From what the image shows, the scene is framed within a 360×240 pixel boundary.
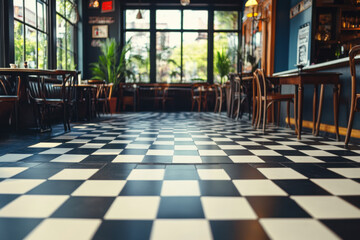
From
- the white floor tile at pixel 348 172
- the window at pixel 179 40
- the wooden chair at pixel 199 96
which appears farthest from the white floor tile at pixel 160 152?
the window at pixel 179 40

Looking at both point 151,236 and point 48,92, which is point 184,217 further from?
point 48,92

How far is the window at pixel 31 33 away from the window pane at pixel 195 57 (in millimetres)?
5414

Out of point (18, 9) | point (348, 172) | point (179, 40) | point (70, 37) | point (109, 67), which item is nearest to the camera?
point (348, 172)

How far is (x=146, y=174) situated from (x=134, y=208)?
24.2 inches

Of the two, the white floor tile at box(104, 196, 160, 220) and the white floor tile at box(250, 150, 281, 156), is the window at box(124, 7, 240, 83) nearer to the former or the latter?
the white floor tile at box(250, 150, 281, 156)

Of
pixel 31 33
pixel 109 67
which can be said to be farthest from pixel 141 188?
pixel 109 67

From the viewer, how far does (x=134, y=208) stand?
1.36 metres

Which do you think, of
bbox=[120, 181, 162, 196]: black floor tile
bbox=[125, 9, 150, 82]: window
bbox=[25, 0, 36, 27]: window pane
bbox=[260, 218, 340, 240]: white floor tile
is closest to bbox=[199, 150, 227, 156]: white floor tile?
bbox=[120, 181, 162, 196]: black floor tile

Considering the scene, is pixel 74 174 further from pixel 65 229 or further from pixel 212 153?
pixel 212 153

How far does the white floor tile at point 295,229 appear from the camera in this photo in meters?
1.08

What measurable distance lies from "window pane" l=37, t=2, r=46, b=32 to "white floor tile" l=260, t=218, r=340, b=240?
658cm

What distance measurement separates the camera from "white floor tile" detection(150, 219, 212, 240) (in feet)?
3.51

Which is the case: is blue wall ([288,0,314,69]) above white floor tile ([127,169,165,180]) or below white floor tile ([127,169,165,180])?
above

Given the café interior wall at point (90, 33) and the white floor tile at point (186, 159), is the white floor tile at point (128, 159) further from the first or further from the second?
the café interior wall at point (90, 33)
